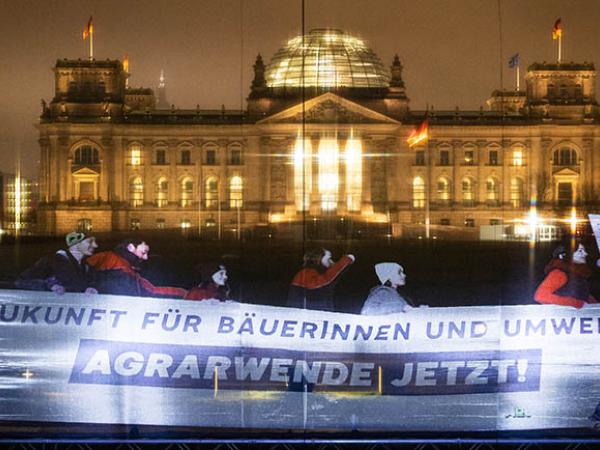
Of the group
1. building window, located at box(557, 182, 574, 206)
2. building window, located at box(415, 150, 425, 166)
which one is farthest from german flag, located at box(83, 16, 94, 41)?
building window, located at box(415, 150, 425, 166)

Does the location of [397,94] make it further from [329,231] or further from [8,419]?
[8,419]

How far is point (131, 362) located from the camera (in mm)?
10492

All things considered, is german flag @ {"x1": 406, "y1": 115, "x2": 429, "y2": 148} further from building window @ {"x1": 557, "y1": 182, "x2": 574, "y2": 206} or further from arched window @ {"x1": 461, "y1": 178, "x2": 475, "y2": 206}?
arched window @ {"x1": 461, "y1": 178, "x2": 475, "y2": 206}

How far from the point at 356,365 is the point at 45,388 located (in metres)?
3.40

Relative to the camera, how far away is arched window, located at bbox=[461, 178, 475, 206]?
76.5 metres

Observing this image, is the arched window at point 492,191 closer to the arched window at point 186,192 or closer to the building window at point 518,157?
the building window at point 518,157

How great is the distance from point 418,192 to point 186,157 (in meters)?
20.7

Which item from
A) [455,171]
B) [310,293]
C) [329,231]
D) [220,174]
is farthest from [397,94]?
[310,293]

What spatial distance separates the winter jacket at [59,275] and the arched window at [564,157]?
246 feet

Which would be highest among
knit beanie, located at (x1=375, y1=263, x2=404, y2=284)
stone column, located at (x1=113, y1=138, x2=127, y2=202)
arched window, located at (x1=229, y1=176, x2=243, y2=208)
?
stone column, located at (x1=113, y1=138, x2=127, y2=202)

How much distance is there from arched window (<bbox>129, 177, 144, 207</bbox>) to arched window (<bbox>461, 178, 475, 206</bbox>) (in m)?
24.8

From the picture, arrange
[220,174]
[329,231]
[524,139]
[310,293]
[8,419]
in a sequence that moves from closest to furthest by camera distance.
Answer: [8,419]
[310,293]
[329,231]
[220,174]
[524,139]

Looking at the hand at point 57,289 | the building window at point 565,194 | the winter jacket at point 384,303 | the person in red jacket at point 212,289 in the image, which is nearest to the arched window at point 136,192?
the building window at point 565,194

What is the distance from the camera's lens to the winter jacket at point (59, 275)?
1190cm
